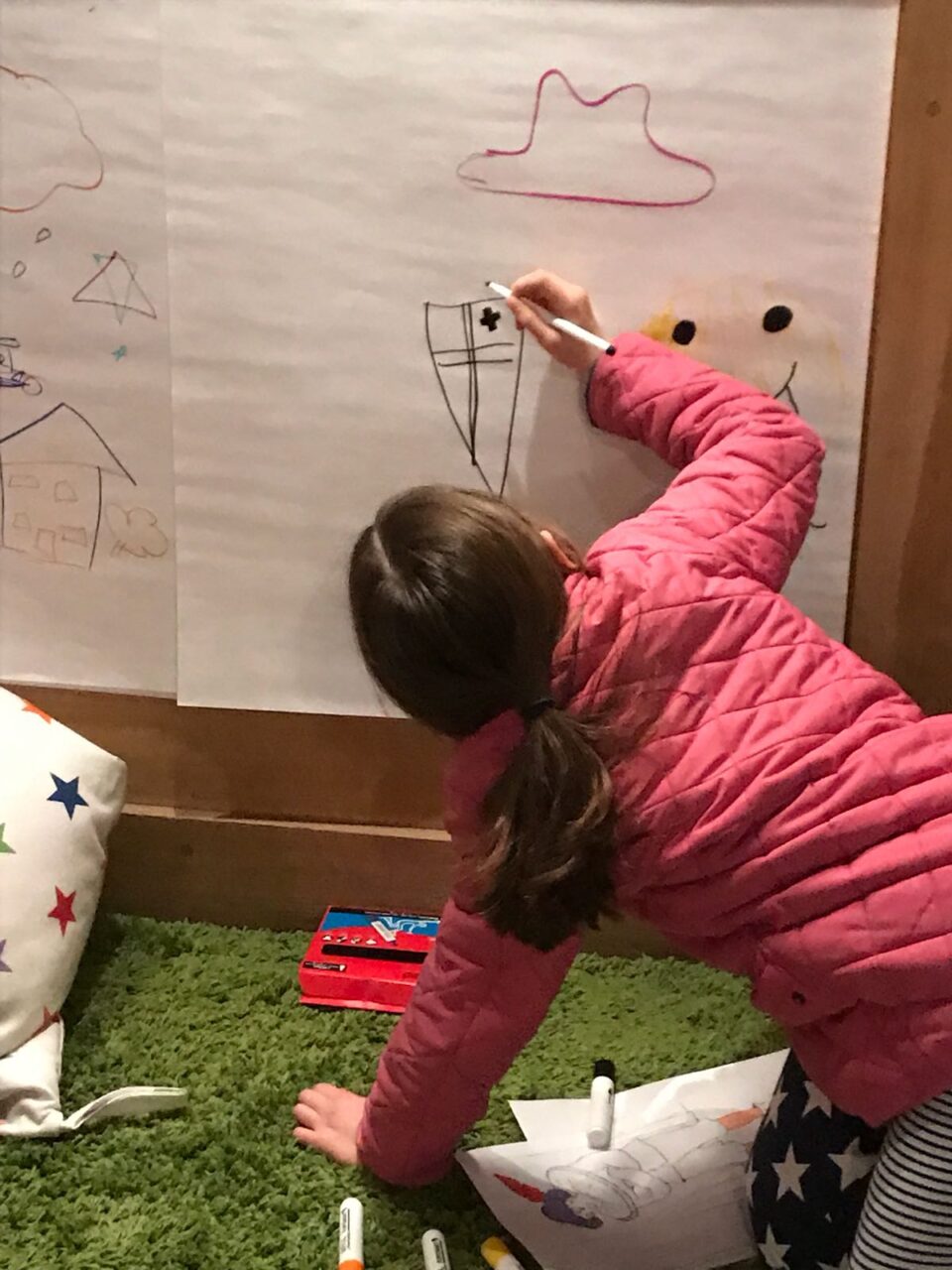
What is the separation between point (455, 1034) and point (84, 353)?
0.56m

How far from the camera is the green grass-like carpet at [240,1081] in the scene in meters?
0.75

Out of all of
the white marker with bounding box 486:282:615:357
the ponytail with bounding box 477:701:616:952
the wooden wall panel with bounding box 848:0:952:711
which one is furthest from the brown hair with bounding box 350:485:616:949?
the wooden wall panel with bounding box 848:0:952:711

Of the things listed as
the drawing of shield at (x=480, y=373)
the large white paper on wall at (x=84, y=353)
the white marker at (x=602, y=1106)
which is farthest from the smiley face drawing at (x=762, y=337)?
the white marker at (x=602, y=1106)

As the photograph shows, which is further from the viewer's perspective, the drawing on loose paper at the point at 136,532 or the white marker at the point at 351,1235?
the drawing on loose paper at the point at 136,532

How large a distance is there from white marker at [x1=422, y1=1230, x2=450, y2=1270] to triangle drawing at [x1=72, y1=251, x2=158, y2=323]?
660 mm

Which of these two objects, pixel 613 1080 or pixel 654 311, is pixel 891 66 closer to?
pixel 654 311

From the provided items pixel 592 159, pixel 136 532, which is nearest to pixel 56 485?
pixel 136 532

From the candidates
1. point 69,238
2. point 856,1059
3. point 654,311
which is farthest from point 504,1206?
point 69,238

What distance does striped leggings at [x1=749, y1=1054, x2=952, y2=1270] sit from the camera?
0.65 metres

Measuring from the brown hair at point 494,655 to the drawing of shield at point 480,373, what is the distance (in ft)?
0.80

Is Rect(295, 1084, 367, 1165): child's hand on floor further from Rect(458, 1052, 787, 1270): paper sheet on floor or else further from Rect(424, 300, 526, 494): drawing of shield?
Rect(424, 300, 526, 494): drawing of shield

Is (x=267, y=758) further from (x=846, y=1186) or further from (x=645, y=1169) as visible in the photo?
(x=846, y=1186)

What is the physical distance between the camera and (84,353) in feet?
2.94

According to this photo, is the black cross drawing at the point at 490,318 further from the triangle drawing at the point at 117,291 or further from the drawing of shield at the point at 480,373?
the triangle drawing at the point at 117,291
